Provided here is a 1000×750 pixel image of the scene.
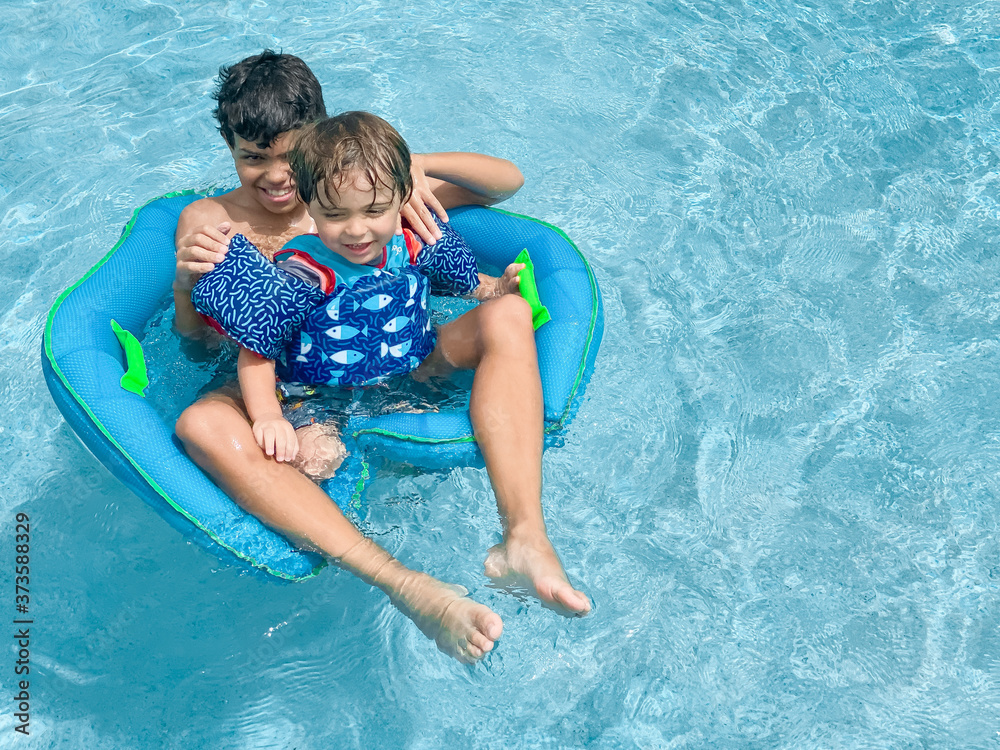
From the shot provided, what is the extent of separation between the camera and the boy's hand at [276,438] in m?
2.61

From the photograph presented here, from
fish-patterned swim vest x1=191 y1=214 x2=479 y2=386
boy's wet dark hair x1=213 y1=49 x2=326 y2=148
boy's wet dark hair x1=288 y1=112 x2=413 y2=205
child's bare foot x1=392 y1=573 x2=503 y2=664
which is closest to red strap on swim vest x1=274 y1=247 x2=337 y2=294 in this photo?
fish-patterned swim vest x1=191 y1=214 x2=479 y2=386

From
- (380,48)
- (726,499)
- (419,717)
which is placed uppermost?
(380,48)

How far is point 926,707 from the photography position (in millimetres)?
2707

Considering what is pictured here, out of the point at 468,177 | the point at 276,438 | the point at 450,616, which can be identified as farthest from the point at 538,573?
the point at 468,177

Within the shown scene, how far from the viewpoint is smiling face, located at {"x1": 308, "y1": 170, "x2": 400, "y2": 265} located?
2.48 metres

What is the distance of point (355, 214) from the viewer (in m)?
2.55

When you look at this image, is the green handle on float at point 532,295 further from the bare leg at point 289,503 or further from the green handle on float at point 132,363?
the green handle on float at point 132,363

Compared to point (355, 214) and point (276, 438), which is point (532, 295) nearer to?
point (355, 214)

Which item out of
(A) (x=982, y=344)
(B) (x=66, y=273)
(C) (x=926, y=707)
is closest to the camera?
(C) (x=926, y=707)

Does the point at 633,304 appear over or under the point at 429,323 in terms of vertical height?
under

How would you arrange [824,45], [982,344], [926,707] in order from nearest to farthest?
1. [926,707]
2. [982,344]
3. [824,45]

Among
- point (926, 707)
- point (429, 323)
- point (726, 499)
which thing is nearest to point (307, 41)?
point (429, 323)

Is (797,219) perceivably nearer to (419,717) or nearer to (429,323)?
(429,323)

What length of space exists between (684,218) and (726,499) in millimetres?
1475
